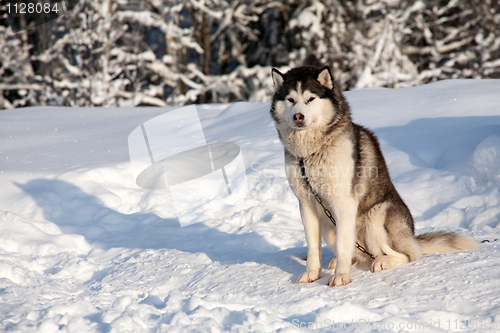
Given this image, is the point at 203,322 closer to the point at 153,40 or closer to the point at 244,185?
the point at 244,185

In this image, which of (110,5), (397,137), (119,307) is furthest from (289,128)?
(110,5)

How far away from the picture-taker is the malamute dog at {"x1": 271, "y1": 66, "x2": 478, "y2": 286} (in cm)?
279

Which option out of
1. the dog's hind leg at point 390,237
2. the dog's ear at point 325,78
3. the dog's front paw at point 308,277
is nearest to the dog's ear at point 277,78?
the dog's ear at point 325,78

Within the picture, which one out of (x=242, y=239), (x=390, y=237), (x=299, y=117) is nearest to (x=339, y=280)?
(x=390, y=237)

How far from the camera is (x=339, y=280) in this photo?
2.77 m

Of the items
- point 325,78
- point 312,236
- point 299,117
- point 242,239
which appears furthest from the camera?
point 242,239

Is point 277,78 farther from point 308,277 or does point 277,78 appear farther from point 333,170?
point 308,277

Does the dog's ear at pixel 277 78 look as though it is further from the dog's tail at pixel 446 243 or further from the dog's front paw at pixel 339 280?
the dog's tail at pixel 446 243

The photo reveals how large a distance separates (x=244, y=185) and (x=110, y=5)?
11250 millimetres

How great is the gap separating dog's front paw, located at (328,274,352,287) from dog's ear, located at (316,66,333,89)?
1290mm

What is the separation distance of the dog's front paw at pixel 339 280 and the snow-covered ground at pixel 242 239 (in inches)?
2.3

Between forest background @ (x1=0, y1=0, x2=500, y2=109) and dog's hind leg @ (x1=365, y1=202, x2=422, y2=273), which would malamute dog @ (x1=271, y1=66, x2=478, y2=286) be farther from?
forest background @ (x1=0, y1=0, x2=500, y2=109)

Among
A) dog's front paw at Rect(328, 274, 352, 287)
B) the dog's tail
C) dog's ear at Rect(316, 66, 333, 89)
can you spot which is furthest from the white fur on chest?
the dog's tail

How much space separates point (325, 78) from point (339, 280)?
136 cm
